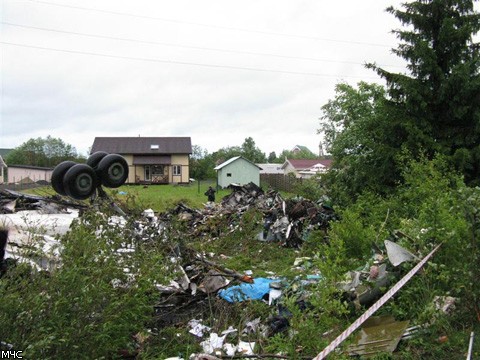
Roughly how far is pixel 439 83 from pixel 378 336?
27.4 feet

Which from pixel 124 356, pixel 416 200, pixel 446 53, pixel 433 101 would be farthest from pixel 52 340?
pixel 446 53

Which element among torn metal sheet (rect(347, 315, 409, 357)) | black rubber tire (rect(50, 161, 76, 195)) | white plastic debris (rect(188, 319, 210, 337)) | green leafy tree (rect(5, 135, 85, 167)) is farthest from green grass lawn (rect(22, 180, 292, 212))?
green leafy tree (rect(5, 135, 85, 167))

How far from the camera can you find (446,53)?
34.7ft

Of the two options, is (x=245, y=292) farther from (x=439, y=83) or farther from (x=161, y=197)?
(x=161, y=197)

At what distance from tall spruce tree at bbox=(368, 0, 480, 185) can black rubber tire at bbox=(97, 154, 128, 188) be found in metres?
6.13

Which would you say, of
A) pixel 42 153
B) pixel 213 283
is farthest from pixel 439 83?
pixel 42 153

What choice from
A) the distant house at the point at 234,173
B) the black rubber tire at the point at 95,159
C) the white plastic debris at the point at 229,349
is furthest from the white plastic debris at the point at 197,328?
the distant house at the point at 234,173

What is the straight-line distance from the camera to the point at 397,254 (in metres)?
4.32

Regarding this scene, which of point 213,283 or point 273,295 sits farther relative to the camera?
point 213,283

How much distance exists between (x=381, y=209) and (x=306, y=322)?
4370 mm

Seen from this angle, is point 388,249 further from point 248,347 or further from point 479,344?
point 248,347

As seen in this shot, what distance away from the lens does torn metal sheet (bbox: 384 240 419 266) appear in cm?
423

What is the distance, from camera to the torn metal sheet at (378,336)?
11.8 feet

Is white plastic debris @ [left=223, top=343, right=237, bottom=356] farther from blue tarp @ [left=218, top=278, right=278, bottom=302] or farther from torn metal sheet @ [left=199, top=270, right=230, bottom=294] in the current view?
torn metal sheet @ [left=199, top=270, right=230, bottom=294]
